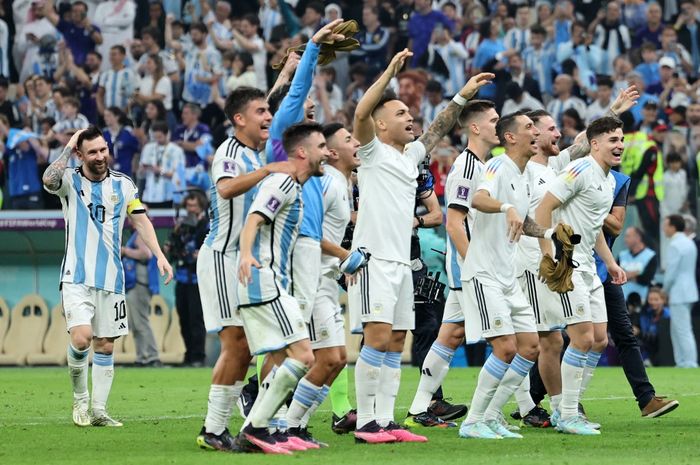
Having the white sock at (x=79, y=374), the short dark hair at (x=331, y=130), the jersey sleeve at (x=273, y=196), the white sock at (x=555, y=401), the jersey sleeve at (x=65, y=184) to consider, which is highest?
the short dark hair at (x=331, y=130)

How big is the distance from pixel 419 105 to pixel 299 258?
13138mm

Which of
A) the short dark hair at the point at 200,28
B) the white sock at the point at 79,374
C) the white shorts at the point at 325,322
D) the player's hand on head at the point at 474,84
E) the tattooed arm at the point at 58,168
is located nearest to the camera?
the white shorts at the point at 325,322

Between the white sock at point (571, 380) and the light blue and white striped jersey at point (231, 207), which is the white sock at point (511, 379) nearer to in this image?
the white sock at point (571, 380)

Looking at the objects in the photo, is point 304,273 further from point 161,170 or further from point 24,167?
point 24,167

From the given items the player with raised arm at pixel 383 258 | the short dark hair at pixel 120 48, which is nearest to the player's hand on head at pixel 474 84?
the player with raised arm at pixel 383 258

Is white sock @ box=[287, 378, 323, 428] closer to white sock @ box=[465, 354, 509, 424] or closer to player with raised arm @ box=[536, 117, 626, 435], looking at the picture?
white sock @ box=[465, 354, 509, 424]

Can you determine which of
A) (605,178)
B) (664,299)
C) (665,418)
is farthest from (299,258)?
(664,299)

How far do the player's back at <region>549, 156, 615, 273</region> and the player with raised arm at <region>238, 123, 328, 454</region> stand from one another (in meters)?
2.68

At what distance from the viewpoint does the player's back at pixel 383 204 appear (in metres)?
9.82

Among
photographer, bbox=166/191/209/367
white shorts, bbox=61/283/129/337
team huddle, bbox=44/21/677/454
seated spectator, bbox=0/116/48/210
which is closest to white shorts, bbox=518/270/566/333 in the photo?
team huddle, bbox=44/21/677/454

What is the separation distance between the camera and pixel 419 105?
881 inches

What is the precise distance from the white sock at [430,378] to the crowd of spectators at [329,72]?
886 cm

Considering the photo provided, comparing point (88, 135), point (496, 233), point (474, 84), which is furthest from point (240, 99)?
point (88, 135)

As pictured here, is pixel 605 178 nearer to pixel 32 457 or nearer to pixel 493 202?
pixel 493 202
